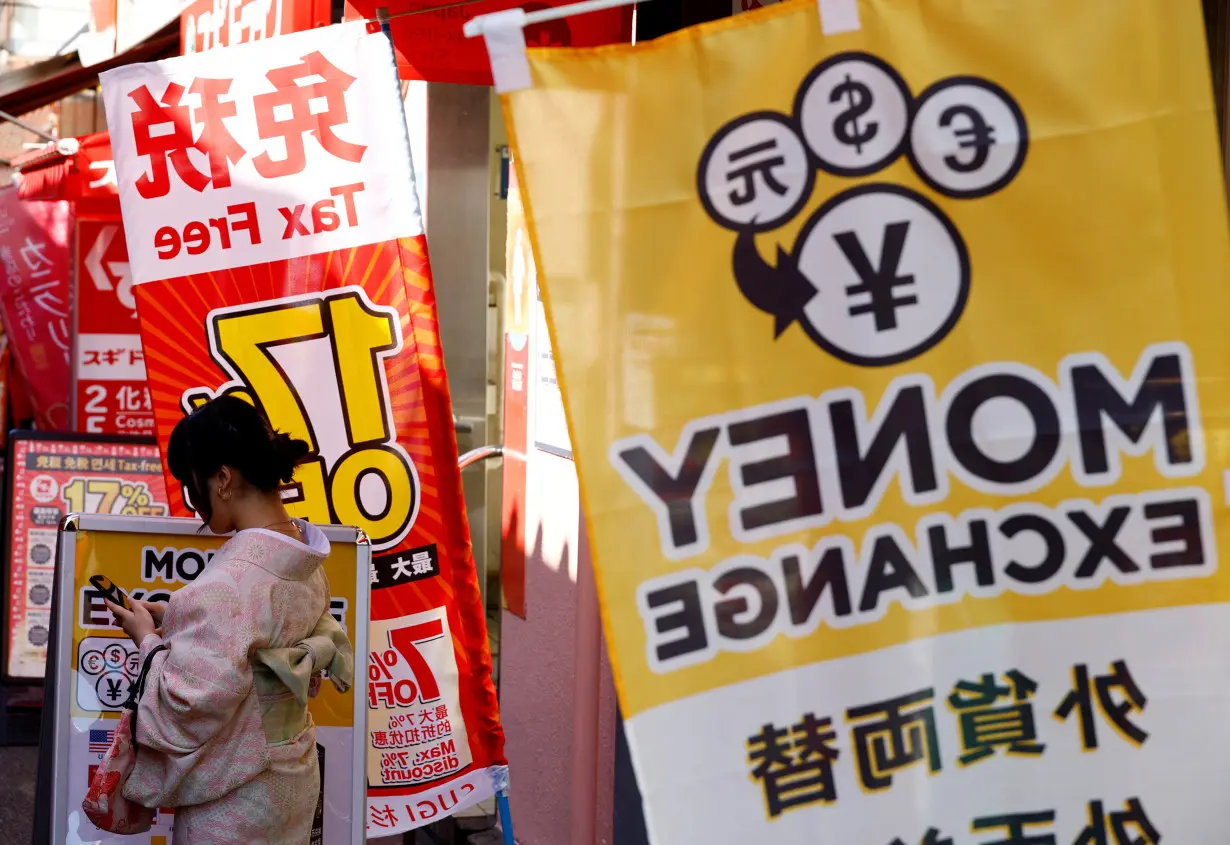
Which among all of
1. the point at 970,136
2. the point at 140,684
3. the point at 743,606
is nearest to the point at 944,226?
the point at 970,136

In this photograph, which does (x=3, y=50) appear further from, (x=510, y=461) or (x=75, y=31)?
(x=510, y=461)

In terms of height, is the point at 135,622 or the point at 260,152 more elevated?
the point at 260,152

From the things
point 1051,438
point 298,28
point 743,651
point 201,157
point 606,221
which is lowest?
point 743,651

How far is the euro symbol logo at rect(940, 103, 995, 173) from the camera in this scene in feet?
7.18

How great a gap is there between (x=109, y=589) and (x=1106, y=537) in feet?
9.49

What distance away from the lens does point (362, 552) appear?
12.9 ft

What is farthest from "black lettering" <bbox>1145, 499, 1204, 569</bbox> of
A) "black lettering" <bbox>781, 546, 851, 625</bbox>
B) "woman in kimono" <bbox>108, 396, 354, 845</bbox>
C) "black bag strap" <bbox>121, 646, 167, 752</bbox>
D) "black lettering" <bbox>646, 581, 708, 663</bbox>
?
"black bag strap" <bbox>121, 646, 167, 752</bbox>

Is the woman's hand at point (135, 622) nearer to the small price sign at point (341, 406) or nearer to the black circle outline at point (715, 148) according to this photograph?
the small price sign at point (341, 406)

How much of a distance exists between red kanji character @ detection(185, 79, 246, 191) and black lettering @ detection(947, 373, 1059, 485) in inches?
107

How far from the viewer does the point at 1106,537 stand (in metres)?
2.15

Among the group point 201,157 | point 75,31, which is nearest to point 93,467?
point 201,157

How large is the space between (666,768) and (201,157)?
2.78m

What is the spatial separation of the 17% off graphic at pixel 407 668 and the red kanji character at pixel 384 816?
1.10ft

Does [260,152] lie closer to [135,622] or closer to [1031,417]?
[135,622]
